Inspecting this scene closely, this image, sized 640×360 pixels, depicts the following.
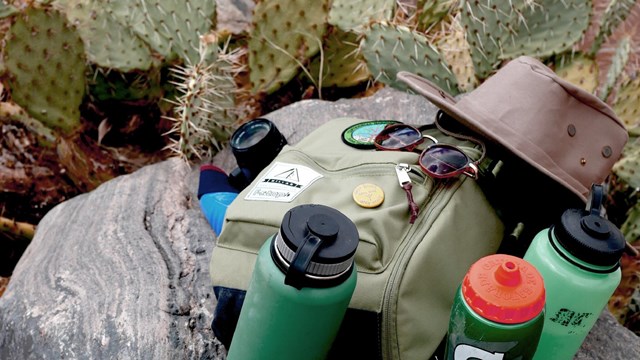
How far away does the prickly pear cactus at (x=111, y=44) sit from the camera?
187 cm

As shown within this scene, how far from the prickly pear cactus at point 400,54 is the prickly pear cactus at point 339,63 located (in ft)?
0.86

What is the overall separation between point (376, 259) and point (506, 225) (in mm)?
343

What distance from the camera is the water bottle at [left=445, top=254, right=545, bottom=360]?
2.43ft

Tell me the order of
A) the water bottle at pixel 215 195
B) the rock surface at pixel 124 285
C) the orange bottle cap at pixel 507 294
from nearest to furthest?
the orange bottle cap at pixel 507 294, the rock surface at pixel 124 285, the water bottle at pixel 215 195

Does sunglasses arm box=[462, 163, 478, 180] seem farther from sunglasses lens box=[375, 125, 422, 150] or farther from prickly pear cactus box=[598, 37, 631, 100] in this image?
prickly pear cactus box=[598, 37, 631, 100]

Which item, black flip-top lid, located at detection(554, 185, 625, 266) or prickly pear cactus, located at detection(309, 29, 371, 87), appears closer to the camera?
black flip-top lid, located at detection(554, 185, 625, 266)

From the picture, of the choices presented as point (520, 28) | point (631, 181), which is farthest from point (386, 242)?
point (520, 28)

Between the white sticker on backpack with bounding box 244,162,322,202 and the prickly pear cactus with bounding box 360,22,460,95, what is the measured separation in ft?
2.15

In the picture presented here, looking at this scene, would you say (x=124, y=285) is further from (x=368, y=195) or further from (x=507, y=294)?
(x=507, y=294)

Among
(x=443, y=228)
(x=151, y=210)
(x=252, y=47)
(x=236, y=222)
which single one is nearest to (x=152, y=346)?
(x=236, y=222)

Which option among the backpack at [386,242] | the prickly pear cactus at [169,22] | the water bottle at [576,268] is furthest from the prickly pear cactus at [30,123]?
the water bottle at [576,268]

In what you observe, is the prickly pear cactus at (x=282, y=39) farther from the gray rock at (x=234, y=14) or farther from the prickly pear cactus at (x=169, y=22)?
the gray rock at (x=234, y=14)

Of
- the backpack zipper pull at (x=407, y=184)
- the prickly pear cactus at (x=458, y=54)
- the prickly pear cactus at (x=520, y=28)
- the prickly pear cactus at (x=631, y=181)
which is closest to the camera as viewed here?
the backpack zipper pull at (x=407, y=184)

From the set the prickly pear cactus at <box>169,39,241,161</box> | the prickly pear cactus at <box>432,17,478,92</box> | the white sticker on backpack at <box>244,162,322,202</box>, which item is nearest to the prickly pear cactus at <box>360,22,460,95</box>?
the prickly pear cactus at <box>432,17,478,92</box>
